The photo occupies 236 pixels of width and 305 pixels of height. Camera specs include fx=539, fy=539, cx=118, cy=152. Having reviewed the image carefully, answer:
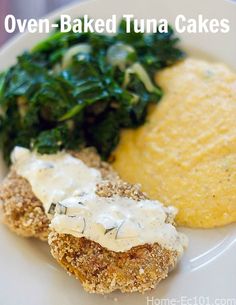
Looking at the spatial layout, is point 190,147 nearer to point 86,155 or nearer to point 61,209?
point 86,155

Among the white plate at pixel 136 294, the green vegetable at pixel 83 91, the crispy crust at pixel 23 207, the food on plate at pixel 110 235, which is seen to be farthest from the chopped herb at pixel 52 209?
the green vegetable at pixel 83 91

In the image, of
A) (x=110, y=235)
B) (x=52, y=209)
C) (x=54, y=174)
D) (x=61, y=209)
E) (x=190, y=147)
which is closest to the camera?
(x=110, y=235)

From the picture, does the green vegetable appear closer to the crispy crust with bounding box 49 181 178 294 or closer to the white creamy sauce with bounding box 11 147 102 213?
the white creamy sauce with bounding box 11 147 102 213

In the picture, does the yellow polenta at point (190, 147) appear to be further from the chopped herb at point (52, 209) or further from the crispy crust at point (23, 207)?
the chopped herb at point (52, 209)

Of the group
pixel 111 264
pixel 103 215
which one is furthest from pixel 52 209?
pixel 111 264

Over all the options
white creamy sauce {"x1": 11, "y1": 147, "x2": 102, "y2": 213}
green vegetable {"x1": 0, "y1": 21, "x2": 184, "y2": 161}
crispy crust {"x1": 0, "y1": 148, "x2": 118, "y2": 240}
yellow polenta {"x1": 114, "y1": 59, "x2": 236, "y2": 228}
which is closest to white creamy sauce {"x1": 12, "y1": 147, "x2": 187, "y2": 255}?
white creamy sauce {"x1": 11, "y1": 147, "x2": 102, "y2": 213}

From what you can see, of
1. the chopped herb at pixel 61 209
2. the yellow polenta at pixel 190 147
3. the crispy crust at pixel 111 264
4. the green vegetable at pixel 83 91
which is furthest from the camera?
the green vegetable at pixel 83 91
